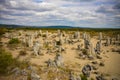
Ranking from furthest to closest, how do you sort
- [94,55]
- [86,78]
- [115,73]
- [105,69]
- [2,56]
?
[94,55] < [105,69] < [115,73] < [2,56] < [86,78]

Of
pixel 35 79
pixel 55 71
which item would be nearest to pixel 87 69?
pixel 55 71

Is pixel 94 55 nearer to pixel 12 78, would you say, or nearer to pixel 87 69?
pixel 87 69

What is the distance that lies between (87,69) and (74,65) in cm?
85

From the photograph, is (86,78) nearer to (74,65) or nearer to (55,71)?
(55,71)

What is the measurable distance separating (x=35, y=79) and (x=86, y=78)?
4.28 ft

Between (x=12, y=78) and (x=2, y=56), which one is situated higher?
(x=2, y=56)

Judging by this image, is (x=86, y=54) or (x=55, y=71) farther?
(x=86, y=54)

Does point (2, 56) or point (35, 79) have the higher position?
point (2, 56)

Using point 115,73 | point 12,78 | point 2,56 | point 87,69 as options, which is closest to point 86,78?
point 87,69

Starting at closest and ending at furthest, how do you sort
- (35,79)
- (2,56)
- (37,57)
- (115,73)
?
(35,79) → (2,56) → (115,73) → (37,57)

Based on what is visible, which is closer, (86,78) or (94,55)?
(86,78)

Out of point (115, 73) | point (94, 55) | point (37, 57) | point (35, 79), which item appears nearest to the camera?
point (35, 79)

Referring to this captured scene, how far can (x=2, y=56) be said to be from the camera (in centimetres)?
564

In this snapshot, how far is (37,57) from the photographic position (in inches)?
291
